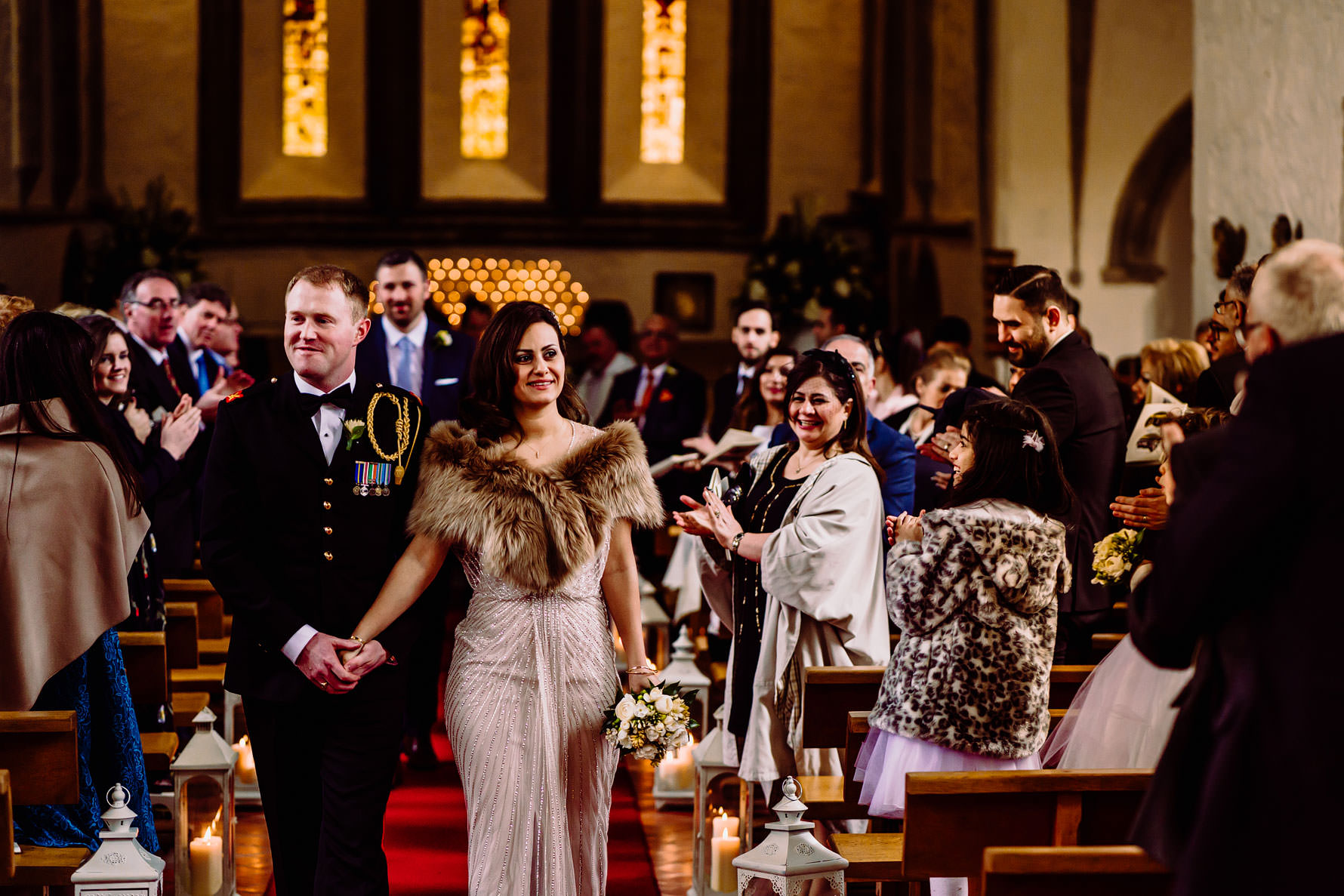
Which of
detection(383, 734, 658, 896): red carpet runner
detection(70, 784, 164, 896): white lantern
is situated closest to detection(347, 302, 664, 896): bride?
detection(70, 784, 164, 896): white lantern

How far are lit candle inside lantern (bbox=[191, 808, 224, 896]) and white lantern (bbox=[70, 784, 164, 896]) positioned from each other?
36.3 inches

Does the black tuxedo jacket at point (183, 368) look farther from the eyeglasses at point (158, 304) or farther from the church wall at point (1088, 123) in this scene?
the church wall at point (1088, 123)

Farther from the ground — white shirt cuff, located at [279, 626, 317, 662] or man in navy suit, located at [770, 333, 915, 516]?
man in navy suit, located at [770, 333, 915, 516]

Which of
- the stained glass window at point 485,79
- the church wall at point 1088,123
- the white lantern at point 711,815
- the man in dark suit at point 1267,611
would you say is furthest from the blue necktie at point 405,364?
the stained glass window at point 485,79

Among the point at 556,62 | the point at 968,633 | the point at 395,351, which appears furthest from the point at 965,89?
the point at 968,633

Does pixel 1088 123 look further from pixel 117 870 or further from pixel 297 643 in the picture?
pixel 117 870

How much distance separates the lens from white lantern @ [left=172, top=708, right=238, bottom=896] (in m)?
3.79

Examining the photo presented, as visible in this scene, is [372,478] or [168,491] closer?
[372,478]

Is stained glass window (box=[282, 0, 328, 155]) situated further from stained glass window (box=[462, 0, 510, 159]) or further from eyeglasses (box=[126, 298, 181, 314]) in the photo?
eyeglasses (box=[126, 298, 181, 314])

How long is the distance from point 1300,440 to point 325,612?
1.97m

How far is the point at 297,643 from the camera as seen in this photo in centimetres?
298

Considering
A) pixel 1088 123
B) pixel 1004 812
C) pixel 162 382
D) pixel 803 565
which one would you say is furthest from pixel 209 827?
pixel 1088 123

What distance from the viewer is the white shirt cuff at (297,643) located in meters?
2.98

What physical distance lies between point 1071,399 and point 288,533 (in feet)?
7.56
